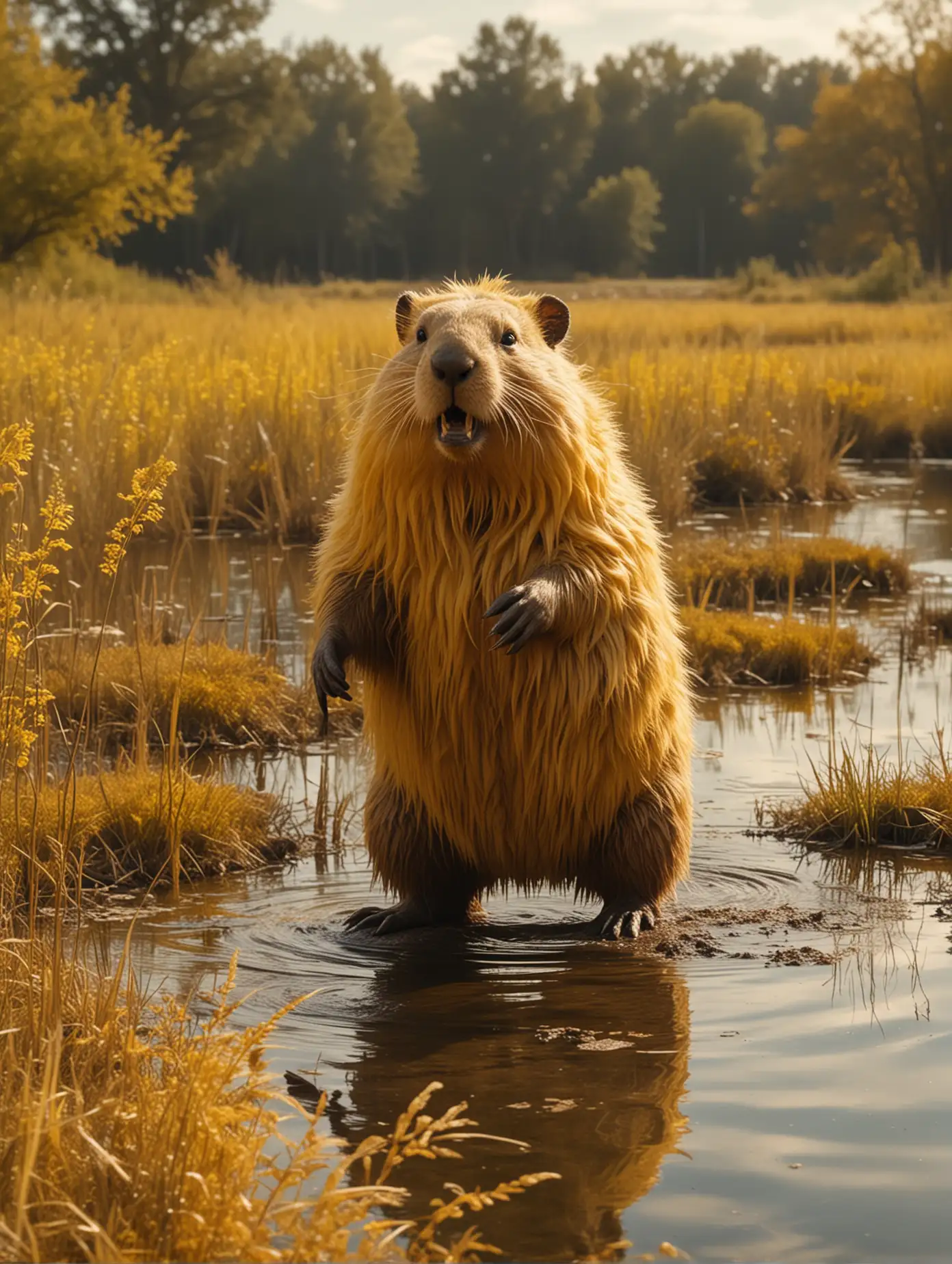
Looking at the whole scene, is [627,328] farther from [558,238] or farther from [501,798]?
[558,238]

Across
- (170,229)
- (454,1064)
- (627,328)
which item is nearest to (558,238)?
(170,229)

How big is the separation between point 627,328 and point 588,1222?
21.1 m

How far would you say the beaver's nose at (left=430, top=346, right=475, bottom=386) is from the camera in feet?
14.3

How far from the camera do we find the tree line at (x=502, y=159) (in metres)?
52.1

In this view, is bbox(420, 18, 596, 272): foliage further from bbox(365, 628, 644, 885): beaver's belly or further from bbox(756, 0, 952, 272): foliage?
bbox(365, 628, 644, 885): beaver's belly

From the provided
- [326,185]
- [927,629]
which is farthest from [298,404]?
[326,185]

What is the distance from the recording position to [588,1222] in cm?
303

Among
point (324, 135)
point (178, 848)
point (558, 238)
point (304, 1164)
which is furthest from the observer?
point (558, 238)

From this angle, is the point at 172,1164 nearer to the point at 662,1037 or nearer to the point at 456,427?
the point at 662,1037

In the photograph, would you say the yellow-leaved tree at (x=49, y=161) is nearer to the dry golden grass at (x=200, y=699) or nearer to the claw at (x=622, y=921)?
the dry golden grass at (x=200, y=699)

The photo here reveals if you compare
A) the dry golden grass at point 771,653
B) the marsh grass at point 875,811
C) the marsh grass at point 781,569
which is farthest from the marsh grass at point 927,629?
the marsh grass at point 875,811

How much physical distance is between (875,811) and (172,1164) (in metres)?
3.56

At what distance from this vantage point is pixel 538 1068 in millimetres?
3814

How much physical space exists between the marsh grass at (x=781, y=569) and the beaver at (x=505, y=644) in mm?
5014
